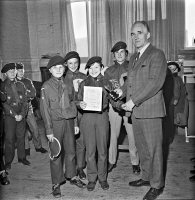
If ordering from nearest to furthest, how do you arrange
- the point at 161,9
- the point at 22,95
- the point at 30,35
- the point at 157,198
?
1. the point at 157,198
2. the point at 22,95
3. the point at 161,9
4. the point at 30,35

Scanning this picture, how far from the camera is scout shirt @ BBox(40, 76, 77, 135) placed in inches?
97.5

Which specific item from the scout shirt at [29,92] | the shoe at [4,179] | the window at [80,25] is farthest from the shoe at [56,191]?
the window at [80,25]

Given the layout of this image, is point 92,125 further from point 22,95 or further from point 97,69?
point 22,95

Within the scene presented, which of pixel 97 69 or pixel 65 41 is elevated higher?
pixel 65 41

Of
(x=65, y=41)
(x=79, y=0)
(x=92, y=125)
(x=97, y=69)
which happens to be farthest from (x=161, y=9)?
(x=92, y=125)

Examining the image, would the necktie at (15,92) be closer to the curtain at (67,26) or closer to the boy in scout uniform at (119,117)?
the boy in scout uniform at (119,117)

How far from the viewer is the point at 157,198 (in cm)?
245

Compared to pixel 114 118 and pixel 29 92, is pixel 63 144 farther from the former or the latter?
pixel 29 92

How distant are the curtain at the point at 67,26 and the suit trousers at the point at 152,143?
4.60 m

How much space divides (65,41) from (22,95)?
337 centimetres

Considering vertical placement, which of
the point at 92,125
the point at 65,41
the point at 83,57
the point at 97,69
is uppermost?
the point at 65,41

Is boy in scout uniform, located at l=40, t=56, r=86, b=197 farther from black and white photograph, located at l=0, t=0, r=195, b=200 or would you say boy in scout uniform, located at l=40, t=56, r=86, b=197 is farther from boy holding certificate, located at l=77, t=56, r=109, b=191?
boy holding certificate, located at l=77, t=56, r=109, b=191

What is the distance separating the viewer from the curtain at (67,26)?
6.50m

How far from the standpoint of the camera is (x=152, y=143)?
237 centimetres
